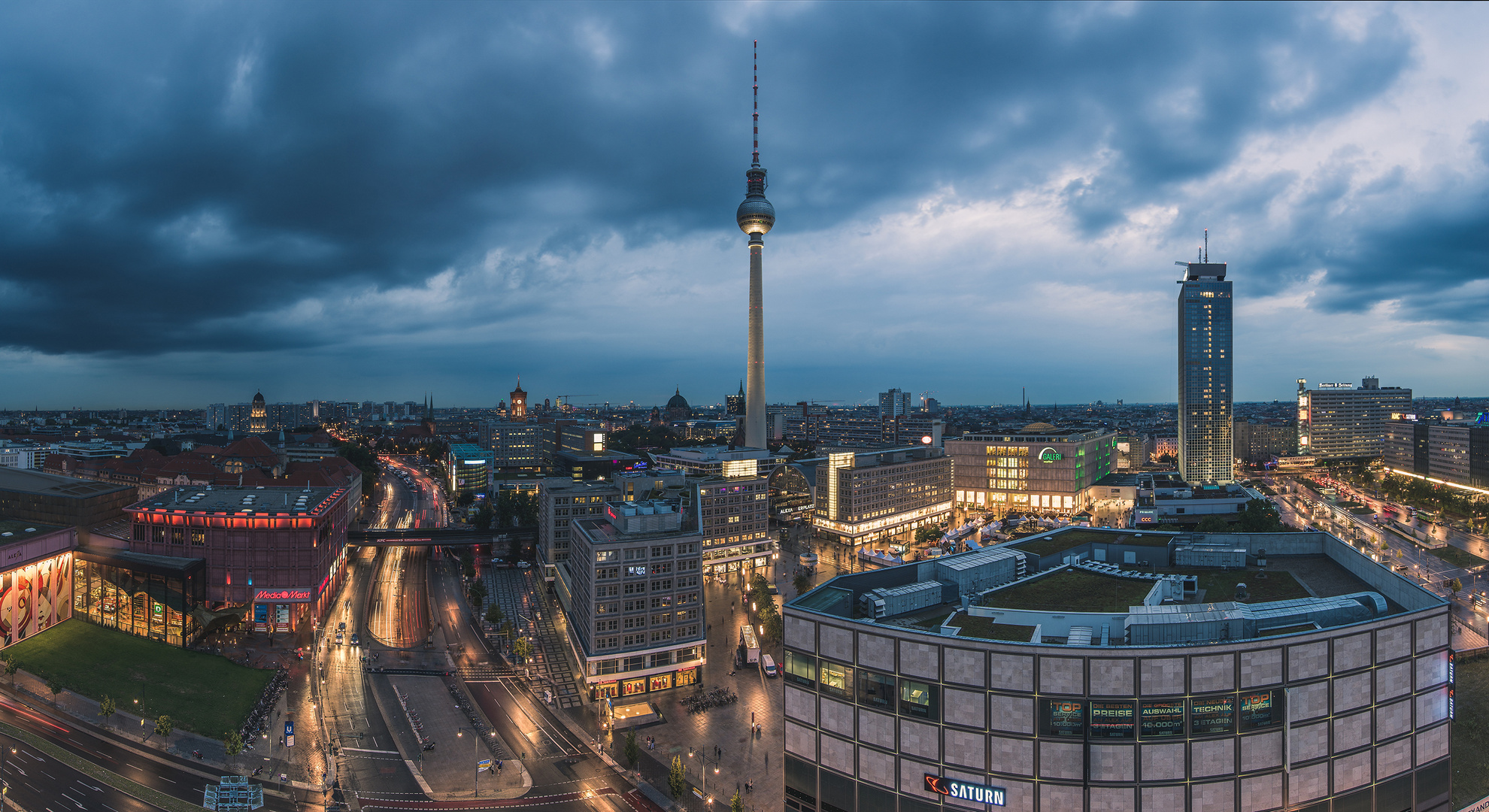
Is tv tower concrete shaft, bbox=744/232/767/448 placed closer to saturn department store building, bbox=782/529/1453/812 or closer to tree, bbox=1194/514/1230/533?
tree, bbox=1194/514/1230/533

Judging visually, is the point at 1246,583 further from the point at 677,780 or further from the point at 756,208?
the point at 756,208

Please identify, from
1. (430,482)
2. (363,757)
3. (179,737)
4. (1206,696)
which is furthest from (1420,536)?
(430,482)

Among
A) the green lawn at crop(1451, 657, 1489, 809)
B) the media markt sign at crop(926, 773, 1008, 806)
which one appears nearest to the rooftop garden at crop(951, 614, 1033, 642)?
the media markt sign at crop(926, 773, 1008, 806)

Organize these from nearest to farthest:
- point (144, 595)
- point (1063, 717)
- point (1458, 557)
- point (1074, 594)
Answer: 1. point (1063, 717)
2. point (1074, 594)
3. point (144, 595)
4. point (1458, 557)

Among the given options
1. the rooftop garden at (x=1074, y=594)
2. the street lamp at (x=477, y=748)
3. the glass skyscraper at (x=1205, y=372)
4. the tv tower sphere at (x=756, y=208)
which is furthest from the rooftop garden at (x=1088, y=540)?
the glass skyscraper at (x=1205, y=372)

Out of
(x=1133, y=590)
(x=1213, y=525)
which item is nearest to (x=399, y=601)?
(x=1133, y=590)

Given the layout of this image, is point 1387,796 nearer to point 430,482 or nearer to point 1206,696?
point 1206,696

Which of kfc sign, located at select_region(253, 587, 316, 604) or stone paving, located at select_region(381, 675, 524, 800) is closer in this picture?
stone paving, located at select_region(381, 675, 524, 800)
